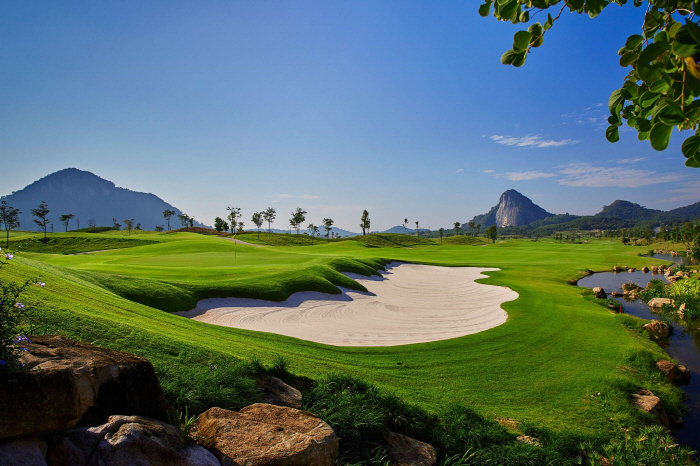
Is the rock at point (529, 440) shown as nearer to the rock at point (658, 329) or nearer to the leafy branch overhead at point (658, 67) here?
the leafy branch overhead at point (658, 67)

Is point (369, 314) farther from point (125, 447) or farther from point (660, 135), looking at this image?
point (660, 135)

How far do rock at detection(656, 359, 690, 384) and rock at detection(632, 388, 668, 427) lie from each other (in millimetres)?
3365

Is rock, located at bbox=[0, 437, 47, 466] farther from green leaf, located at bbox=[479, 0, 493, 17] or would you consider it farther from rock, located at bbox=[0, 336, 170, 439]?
green leaf, located at bbox=[479, 0, 493, 17]

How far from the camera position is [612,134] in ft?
9.09

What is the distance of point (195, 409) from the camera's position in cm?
509

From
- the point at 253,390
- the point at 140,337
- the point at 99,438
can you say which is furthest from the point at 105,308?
the point at 99,438

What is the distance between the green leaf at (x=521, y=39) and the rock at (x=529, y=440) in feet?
22.8

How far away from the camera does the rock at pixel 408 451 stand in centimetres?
507

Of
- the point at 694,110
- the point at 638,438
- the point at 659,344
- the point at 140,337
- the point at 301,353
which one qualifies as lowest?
the point at 659,344

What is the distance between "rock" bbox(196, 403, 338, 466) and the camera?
3.72m

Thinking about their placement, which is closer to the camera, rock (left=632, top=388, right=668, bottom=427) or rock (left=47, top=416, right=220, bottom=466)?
rock (left=47, top=416, right=220, bottom=466)

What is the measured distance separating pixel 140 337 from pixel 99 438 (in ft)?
16.5

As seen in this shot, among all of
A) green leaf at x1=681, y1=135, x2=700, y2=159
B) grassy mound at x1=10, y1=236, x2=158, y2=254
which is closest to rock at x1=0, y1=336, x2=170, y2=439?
green leaf at x1=681, y1=135, x2=700, y2=159

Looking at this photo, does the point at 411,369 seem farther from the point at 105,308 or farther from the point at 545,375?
the point at 105,308
